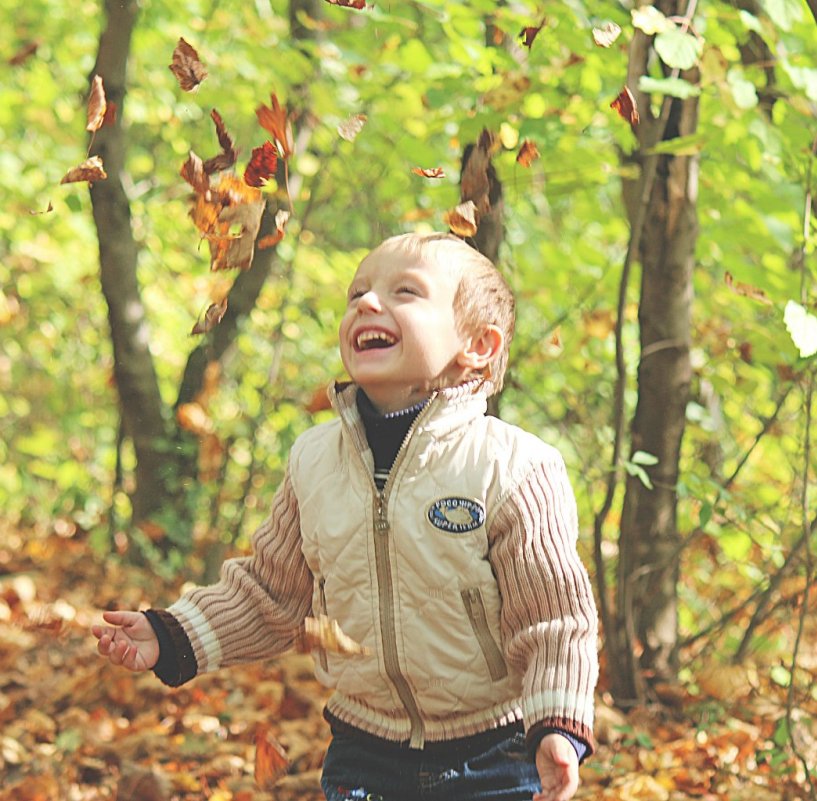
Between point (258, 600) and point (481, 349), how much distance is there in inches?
27.8

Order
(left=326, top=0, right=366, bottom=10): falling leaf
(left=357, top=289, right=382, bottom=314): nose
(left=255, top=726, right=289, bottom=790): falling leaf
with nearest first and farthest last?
1. (left=357, top=289, right=382, bottom=314): nose
2. (left=326, top=0, right=366, bottom=10): falling leaf
3. (left=255, top=726, right=289, bottom=790): falling leaf

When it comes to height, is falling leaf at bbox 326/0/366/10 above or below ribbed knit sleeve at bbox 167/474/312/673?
above

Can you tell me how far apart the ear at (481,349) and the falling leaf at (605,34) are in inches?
30.3

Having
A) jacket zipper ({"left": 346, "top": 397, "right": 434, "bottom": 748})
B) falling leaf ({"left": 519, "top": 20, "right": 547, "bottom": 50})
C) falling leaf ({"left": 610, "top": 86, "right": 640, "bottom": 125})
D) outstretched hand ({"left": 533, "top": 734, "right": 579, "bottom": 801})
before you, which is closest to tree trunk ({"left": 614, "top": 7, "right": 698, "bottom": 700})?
falling leaf ({"left": 519, "top": 20, "right": 547, "bottom": 50})

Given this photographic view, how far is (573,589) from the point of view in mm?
1920

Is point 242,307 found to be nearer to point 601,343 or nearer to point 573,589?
point 601,343

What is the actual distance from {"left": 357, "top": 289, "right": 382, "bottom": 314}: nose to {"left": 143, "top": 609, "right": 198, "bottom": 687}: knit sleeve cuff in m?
0.74

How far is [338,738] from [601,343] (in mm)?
2393

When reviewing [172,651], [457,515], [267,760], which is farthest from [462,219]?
[267,760]

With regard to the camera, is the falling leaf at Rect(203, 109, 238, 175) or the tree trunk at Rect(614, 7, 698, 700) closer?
the falling leaf at Rect(203, 109, 238, 175)

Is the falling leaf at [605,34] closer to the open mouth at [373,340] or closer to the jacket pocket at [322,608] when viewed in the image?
the open mouth at [373,340]

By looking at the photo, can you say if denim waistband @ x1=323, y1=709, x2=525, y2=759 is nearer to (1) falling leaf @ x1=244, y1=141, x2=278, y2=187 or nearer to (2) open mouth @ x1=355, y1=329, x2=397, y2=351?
(2) open mouth @ x1=355, y1=329, x2=397, y2=351

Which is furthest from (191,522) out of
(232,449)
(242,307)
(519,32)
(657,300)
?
(519,32)

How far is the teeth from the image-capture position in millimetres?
2051
